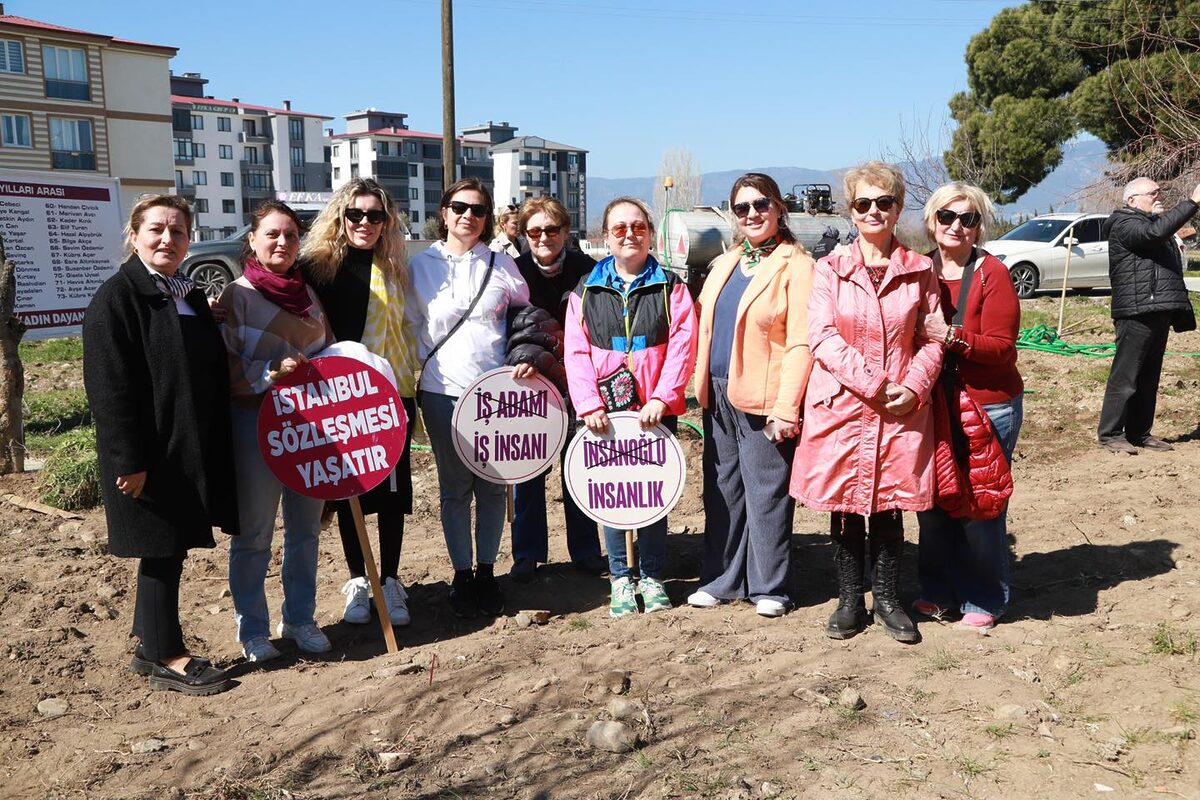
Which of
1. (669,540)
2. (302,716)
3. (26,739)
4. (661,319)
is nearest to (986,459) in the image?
(661,319)

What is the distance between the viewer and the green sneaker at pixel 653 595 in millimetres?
4680

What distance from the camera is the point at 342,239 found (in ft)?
14.3

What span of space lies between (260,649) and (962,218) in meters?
3.29

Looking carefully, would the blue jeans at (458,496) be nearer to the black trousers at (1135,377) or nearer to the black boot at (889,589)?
the black boot at (889,589)

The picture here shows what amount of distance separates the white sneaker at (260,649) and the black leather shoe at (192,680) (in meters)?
0.22

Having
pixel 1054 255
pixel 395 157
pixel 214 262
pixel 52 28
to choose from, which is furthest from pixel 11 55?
pixel 395 157

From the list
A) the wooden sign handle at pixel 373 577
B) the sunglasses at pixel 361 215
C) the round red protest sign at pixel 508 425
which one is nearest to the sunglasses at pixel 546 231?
the round red protest sign at pixel 508 425

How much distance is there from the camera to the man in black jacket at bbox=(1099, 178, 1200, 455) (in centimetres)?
709

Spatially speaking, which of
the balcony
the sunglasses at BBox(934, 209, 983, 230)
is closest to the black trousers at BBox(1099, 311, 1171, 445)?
the sunglasses at BBox(934, 209, 983, 230)

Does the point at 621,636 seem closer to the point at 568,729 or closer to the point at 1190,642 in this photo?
the point at 568,729

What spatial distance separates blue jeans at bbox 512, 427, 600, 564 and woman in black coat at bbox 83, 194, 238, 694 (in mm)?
1644

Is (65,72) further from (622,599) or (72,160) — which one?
(622,599)

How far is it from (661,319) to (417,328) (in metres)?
1.07

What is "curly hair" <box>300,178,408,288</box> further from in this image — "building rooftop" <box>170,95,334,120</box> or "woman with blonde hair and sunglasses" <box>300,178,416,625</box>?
"building rooftop" <box>170,95,334,120</box>
